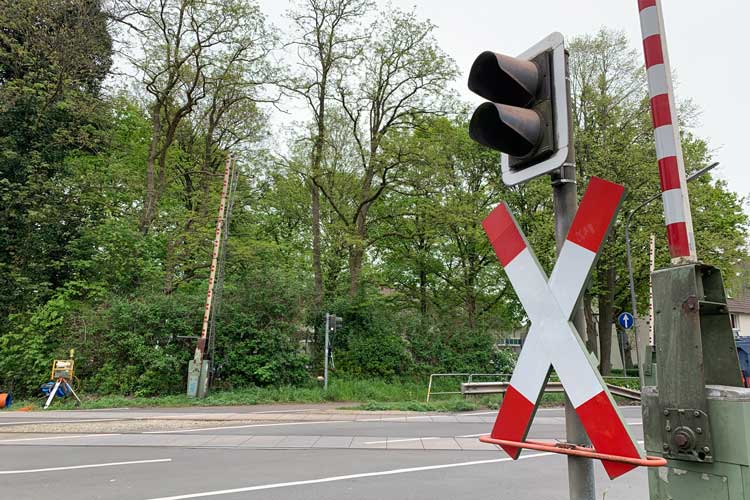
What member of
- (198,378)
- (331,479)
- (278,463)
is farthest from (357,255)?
(331,479)

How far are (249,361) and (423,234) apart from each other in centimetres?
1086

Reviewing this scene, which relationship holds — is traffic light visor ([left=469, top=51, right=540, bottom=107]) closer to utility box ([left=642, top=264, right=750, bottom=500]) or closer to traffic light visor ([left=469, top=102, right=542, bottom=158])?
traffic light visor ([left=469, top=102, right=542, bottom=158])

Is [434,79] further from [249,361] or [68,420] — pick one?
[68,420]

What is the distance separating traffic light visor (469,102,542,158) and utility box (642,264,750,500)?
742 mm

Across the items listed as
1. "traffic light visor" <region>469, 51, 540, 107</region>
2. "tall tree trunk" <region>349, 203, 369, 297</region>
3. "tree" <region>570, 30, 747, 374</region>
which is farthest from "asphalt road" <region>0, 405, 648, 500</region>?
"tree" <region>570, 30, 747, 374</region>

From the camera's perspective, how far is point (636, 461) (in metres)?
1.62

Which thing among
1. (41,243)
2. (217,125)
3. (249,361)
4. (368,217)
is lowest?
(249,361)

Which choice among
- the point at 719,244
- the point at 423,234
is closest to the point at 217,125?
the point at 423,234

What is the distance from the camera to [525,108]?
7.19ft

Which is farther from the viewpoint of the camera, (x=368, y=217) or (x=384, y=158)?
(x=368, y=217)

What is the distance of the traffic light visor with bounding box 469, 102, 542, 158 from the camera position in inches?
82.7

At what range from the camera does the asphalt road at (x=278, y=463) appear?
6.26 m

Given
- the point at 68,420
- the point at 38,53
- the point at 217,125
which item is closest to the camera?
A: the point at 68,420

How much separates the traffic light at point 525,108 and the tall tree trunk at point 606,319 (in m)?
26.6
